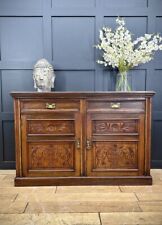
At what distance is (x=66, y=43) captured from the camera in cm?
307

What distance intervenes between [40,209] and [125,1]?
96.4 inches

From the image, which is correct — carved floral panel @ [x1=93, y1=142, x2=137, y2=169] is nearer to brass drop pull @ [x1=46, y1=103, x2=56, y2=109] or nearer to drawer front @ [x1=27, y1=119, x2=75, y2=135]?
drawer front @ [x1=27, y1=119, x2=75, y2=135]

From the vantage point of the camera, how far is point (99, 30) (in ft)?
9.93

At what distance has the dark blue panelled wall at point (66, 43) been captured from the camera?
9.87 feet

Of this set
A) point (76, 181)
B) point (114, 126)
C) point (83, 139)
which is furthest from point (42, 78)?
point (76, 181)

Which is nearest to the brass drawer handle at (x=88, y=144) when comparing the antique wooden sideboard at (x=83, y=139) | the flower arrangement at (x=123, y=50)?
the antique wooden sideboard at (x=83, y=139)

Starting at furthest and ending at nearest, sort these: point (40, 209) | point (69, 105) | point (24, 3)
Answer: point (24, 3)
point (69, 105)
point (40, 209)

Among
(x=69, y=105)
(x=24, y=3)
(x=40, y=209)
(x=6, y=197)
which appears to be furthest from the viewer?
(x=24, y=3)

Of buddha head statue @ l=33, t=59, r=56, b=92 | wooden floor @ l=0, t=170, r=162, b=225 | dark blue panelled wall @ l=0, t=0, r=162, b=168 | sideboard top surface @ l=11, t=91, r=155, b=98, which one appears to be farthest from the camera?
dark blue panelled wall @ l=0, t=0, r=162, b=168

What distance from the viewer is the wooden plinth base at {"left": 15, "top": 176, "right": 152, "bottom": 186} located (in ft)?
8.59

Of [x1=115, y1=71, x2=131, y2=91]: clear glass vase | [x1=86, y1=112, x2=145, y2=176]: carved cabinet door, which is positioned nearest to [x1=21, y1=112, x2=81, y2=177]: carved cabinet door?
[x1=86, y1=112, x2=145, y2=176]: carved cabinet door

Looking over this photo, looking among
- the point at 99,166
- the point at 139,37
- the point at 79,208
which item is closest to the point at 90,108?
the point at 99,166

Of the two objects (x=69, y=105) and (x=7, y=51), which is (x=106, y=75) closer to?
(x=69, y=105)

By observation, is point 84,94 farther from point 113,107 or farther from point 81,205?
point 81,205
